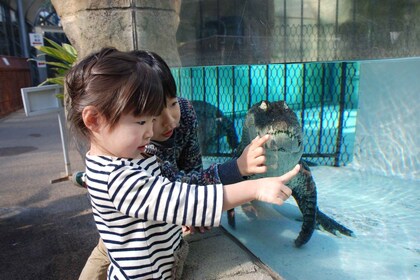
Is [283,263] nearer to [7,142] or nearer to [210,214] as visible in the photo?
[210,214]

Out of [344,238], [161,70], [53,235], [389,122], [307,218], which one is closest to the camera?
[161,70]

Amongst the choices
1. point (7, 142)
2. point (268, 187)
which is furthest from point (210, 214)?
point (7, 142)

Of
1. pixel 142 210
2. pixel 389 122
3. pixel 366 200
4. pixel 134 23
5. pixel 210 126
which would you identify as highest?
pixel 134 23

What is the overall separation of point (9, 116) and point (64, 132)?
282 inches

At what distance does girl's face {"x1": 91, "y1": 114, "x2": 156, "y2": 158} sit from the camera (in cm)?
96

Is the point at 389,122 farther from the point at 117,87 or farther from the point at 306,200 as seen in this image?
the point at 117,87

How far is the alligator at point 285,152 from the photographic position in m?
1.72

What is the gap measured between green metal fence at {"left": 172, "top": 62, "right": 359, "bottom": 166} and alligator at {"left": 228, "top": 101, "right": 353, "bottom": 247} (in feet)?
1.21

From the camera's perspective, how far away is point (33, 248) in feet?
7.99

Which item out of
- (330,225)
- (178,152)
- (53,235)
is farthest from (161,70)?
(53,235)

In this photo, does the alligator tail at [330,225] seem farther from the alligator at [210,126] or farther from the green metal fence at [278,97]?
the alligator at [210,126]

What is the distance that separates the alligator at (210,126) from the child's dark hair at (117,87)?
5.98ft

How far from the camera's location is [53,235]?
2633 millimetres

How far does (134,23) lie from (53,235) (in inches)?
70.1
